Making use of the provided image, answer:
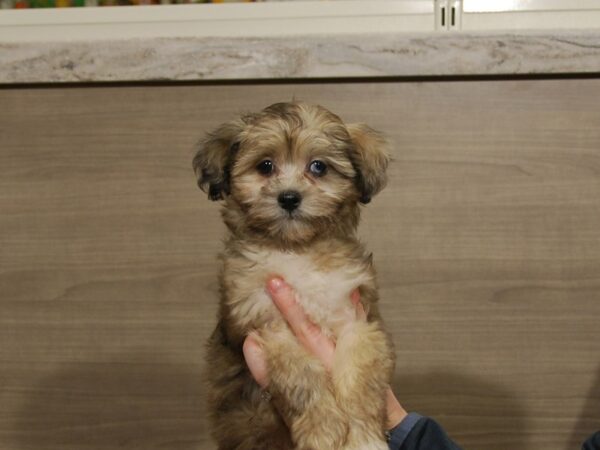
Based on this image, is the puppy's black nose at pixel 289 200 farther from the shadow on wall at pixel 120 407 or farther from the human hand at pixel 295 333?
the shadow on wall at pixel 120 407

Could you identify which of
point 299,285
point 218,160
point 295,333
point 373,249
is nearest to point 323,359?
point 295,333

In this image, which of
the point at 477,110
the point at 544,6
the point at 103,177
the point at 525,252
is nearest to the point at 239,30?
the point at 103,177

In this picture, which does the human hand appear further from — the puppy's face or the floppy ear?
the floppy ear

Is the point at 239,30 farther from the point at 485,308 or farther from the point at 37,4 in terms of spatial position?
the point at 485,308

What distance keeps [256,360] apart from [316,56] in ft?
4.01

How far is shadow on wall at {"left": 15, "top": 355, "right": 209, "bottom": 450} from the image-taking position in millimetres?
2588

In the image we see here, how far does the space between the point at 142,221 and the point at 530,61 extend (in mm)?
1577

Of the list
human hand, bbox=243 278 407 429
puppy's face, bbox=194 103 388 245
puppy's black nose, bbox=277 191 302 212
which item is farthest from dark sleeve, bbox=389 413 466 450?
puppy's black nose, bbox=277 191 302 212

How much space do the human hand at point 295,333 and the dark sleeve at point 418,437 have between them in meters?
0.33

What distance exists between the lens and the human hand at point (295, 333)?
1540mm

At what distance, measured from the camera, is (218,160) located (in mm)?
1747

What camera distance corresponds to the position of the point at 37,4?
2611 mm

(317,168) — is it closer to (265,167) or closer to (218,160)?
(265,167)

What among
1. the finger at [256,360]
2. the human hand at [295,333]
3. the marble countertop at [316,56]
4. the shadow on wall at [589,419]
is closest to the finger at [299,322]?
the human hand at [295,333]
